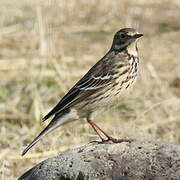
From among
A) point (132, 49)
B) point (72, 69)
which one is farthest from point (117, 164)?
point (72, 69)

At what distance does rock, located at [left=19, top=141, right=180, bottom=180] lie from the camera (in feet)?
15.5

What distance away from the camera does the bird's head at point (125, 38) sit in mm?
6216

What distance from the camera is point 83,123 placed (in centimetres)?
800

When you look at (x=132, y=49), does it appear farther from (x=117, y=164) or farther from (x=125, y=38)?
(x=117, y=164)

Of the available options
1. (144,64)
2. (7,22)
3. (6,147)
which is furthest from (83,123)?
(7,22)

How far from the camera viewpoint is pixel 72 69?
1058cm

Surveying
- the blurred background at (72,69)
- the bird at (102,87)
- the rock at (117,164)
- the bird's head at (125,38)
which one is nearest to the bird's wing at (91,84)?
the bird at (102,87)

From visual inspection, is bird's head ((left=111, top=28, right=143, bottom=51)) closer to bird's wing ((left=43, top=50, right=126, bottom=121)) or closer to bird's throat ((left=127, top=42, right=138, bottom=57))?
bird's throat ((left=127, top=42, right=138, bottom=57))

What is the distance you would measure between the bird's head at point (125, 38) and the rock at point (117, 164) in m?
1.58

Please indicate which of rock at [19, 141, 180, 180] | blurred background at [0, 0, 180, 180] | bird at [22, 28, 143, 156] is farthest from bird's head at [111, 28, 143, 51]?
rock at [19, 141, 180, 180]

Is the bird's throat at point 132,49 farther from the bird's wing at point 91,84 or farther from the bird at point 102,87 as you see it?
the bird's wing at point 91,84

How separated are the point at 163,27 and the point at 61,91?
16.2ft

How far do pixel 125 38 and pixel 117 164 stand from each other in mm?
1930

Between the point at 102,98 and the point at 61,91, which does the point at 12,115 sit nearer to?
the point at 61,91
